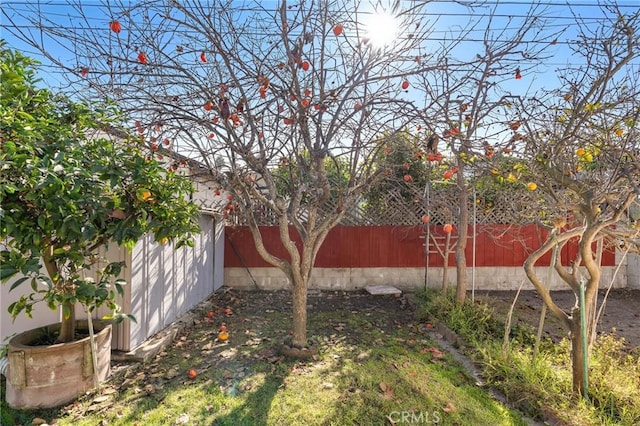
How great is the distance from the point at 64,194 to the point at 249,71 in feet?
5.52

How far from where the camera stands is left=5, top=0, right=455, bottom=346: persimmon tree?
8.33ft

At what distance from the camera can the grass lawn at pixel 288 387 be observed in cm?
219

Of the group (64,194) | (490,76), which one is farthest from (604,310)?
(64,194)

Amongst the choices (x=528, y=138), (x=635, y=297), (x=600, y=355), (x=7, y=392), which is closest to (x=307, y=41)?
(x=528, y=138)

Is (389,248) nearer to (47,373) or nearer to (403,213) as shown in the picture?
(403,213)

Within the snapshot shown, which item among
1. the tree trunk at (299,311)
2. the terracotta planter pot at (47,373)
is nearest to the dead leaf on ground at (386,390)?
the tree trunk at (299,311)

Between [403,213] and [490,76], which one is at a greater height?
[490,76]

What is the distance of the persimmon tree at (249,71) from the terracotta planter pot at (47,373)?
1.67 m

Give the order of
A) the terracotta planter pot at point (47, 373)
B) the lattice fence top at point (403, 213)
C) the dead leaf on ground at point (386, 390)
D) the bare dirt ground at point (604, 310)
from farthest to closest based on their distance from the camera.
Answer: the lattice fence top at point (403, 213) → the bare dirt ground at point (604, 310) → the dead leaf on ground at point (386, 390) → the terracotta planter pot at point (47, 373)

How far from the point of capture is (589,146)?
2.52 meters

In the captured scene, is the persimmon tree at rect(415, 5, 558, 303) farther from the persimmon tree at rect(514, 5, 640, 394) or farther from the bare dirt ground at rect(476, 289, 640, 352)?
the bare dirt ground at rect(476, 289, 640, 352)

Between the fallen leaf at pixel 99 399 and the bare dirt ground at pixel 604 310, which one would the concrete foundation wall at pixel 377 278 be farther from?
the fallen leaf at pixel 99 399

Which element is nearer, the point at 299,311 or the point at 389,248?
the point at 299,311

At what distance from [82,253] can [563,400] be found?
3714 mm
